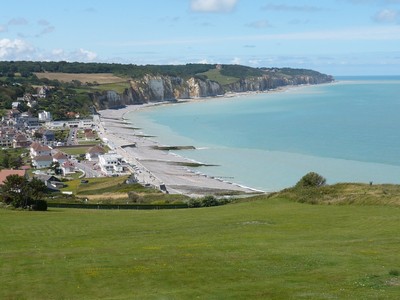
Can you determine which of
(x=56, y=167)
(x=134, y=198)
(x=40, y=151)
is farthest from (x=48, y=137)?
(x=134, y=198)

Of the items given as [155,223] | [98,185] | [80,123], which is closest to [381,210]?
[155,223]

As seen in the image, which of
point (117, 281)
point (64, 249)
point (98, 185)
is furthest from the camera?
point (98, 185)

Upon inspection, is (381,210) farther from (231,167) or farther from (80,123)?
(80,123)

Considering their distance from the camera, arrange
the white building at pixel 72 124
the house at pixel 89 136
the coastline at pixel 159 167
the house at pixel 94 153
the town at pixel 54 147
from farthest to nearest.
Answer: the white building at pixel 72 124 < the house at pixel 89 136 < the house at pixel 94 153 < the town at pixel 54 147 < the coastline at pixel 159 167

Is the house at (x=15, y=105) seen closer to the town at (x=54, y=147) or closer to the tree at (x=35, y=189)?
the town at (x=54, y=147)

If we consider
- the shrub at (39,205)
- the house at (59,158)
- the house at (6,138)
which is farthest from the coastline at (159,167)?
the shrub at (39,205)

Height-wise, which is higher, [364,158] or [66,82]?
[66,82]

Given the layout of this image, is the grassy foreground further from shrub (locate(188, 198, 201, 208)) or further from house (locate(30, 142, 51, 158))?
house (locate(30, 142, 51, 158))
